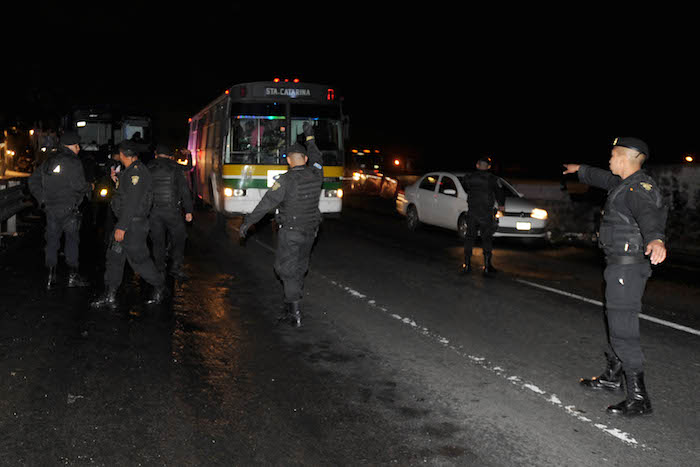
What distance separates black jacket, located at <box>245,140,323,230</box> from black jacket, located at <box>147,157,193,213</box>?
262cm

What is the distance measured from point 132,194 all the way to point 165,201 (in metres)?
1.85

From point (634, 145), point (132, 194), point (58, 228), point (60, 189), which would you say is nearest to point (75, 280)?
point (58, 228)

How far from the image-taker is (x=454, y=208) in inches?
607

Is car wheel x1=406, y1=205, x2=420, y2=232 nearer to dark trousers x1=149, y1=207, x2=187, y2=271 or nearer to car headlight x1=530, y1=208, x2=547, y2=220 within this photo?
car headlight x1=530, y1=208, x2=547, y2=220

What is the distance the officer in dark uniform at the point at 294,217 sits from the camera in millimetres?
7188

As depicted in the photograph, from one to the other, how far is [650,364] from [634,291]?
5.21ft

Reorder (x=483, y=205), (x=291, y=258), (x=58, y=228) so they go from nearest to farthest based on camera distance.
Answer: (x=291, y=258) < (x=58, y=228) < (x=483, y=205)

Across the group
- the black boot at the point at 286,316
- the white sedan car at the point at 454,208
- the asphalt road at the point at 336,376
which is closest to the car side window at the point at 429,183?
the white sedan car at the point at 454,208

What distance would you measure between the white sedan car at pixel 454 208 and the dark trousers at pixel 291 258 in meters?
6.18

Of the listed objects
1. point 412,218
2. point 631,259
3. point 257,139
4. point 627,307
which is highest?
point 257,139

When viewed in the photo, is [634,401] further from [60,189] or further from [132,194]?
[60,189]

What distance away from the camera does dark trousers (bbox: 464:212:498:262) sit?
10.6m

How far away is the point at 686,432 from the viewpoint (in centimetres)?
459

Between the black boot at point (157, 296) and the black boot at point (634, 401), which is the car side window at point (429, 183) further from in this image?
the black boot at point (634, 401)
